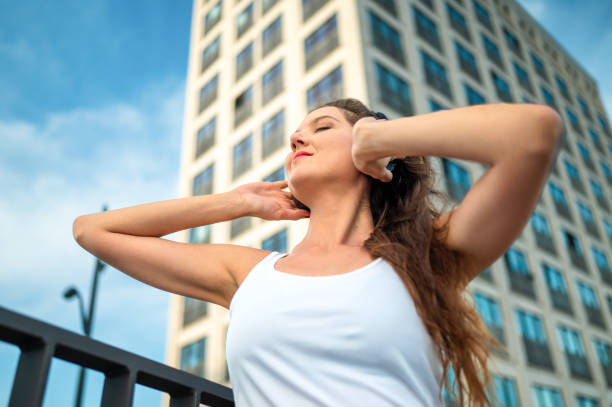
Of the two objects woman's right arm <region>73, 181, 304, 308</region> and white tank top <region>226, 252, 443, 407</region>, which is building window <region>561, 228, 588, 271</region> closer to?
woman's right arm <region>73, 181, 304, 308</region>

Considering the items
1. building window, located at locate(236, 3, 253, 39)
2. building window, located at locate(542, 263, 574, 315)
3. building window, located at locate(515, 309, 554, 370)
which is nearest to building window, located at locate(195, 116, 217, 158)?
building window, located at locate(236, 3, 253, 39)

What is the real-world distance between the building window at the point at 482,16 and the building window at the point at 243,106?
1228 cm

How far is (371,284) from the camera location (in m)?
1.79

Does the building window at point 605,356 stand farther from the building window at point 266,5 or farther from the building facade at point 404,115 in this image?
the building window at point 266,5

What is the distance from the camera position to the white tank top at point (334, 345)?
1.63 metres

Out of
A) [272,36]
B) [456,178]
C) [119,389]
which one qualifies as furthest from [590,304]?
[119,389]

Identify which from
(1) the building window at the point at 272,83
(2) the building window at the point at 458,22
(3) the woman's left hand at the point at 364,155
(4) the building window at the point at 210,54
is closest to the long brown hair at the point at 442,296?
(3) the woman's left hand at the point at 364,155

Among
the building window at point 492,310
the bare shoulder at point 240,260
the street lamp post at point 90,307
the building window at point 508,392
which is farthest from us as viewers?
the building window at point 492,310

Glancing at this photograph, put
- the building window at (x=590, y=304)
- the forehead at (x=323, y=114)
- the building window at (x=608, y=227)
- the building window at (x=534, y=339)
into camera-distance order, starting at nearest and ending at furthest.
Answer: the forehead at (x=323, y=114) → the building window at (x=534, y=339) → the building window at (x=590, y=304) → the building window at (x=608, y=227)

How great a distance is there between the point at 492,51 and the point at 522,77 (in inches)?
117

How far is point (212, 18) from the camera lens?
2805 cm

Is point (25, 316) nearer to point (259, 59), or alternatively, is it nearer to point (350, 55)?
point (350, 55)

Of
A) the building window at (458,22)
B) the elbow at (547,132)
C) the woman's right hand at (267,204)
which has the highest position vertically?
the building window at (458,22)

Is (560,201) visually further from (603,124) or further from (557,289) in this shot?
(603,124)
